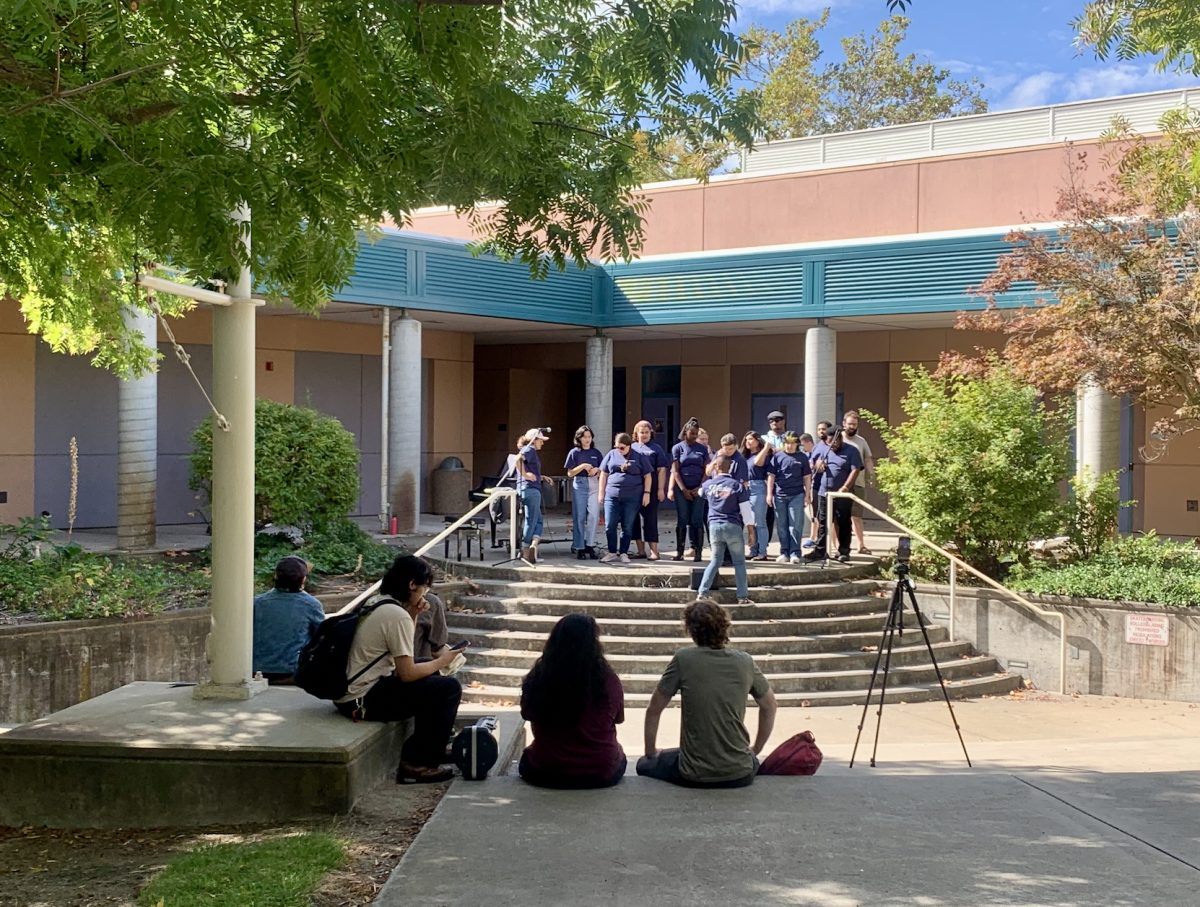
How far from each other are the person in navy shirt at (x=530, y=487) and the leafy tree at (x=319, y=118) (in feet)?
21.9

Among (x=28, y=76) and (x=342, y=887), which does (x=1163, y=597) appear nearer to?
(x=342, y=887)

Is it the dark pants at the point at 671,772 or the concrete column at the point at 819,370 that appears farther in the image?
the concrete column at the point at 819,370

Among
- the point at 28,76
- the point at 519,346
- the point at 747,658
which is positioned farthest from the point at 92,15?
the point at 519,346

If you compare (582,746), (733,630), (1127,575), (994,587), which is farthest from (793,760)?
(1127,575)

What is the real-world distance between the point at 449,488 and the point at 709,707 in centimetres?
1672

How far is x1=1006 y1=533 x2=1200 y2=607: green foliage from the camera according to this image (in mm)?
12969

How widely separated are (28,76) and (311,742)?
3422 millimetres

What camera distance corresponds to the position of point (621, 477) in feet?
49.0

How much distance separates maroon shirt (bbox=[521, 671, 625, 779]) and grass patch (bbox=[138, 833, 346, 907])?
57.0 inches

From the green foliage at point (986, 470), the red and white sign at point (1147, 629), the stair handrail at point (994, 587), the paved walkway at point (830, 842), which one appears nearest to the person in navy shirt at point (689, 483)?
the stair handrail at point (994, 587)

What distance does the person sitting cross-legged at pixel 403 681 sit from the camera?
6.71m

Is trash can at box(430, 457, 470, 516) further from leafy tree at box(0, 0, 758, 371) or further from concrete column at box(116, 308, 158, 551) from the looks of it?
leafy tree at box(0, 0, 758, 371)

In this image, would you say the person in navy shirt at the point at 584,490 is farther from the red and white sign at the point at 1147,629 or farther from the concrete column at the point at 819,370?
the red and white sign at the point at 1147,629

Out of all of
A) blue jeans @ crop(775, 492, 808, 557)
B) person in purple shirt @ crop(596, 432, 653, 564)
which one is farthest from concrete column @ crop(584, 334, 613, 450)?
blue jeans @ crop(775, 492, 808, 557)
